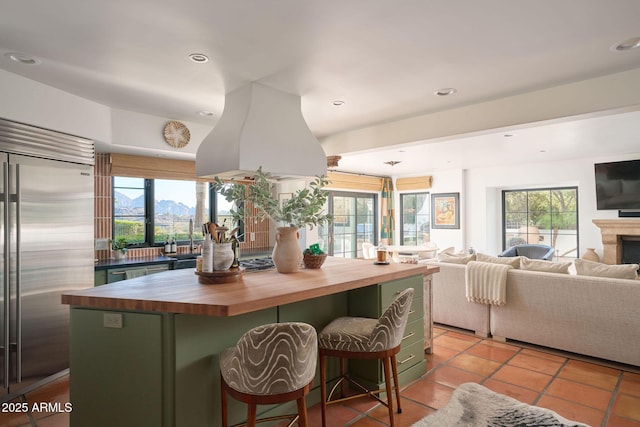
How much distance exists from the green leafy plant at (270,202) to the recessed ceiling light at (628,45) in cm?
213

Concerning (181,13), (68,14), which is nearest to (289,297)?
(181,13)

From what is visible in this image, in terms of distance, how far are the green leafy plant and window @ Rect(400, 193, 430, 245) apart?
6.61m

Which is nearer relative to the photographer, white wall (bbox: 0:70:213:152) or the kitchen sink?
white wall (bbox: 0:70:213:152)

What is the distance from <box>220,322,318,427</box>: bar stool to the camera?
1.59 metres

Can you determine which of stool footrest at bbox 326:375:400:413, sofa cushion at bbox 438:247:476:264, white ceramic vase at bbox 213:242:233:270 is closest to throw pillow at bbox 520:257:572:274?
sofa cushion at bbox 438:247:476:264

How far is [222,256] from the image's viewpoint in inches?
89.6

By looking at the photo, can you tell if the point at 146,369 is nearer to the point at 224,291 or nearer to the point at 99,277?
the point at 224,291

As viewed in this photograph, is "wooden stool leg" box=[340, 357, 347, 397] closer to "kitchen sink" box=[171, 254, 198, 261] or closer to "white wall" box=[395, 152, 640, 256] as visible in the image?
"kitchen sink" box=[171, 254, 198, 261]

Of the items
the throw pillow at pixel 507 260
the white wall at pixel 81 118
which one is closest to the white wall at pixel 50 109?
the white wall at pixel 81 118

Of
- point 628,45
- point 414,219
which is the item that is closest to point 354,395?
point 628,45

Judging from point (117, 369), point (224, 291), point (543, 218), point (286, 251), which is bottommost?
point (117, 369)

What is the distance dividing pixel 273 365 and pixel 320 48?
6.31 ft

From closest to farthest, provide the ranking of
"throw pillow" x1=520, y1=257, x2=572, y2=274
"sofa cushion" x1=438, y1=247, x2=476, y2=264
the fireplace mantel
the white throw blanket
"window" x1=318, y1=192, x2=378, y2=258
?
"throw pillow" x1=520, y1=257, x2=572, y2=274
the white throw blanket
"sofa cushion" x1=438, y1=247, x2=476, y2=264
the fireplace mantel
"window" x1=318, y1=192, x2=378, y2=258

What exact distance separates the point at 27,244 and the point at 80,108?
4.24 ft
